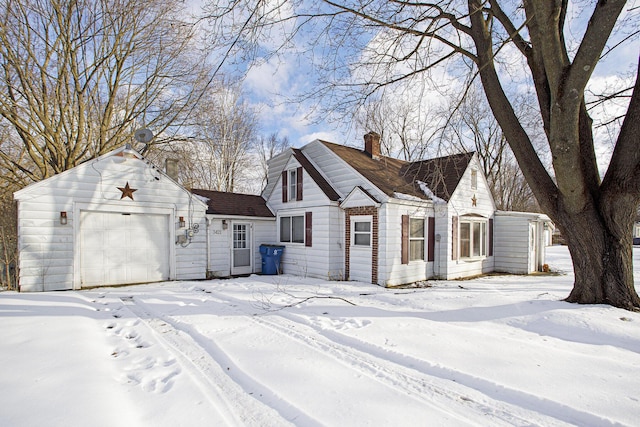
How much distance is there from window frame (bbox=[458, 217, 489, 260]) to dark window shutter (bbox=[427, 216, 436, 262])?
4.13ft

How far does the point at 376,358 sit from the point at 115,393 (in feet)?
9.37

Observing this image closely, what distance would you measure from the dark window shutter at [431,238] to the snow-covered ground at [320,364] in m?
4.89

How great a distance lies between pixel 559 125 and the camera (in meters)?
5.77

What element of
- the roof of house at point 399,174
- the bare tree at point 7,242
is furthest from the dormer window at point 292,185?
the bare tree at point 7,242

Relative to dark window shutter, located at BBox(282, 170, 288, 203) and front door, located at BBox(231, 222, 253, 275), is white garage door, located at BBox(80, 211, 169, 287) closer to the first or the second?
front door, located at BBox(231, 222, 253, 275)

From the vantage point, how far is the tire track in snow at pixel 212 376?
283cm

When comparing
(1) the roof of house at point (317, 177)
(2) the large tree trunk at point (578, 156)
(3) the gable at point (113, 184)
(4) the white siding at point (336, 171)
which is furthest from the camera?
(1) the roof of house at point (317, 177)

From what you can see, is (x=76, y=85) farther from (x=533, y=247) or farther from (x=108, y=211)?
(x=533, y=247)

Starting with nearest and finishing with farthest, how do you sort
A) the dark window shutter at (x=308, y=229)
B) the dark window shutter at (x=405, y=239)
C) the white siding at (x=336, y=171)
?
1. the dark window shutter at (x=405, y=239)
2. the white siding at (x=336, y=171)
3. the dark window shutter at (x=308, y=229)

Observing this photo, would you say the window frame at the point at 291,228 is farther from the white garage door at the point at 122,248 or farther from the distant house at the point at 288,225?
the white garage door at the point at 122,248

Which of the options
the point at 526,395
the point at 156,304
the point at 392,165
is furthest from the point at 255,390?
the point at 392,165

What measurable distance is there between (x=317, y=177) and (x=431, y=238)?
476 centimetres

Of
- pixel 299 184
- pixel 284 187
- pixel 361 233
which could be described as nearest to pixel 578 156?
pixel 361 233

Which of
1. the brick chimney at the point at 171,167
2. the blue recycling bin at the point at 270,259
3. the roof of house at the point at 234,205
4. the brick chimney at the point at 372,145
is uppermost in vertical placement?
the brick chimney at the point at 372,145
